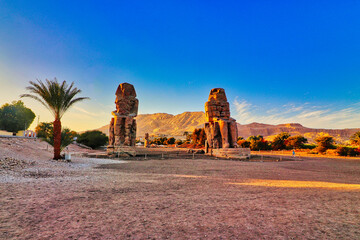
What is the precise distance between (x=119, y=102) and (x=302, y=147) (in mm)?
29008

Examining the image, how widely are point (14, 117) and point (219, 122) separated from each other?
43992 millimetres

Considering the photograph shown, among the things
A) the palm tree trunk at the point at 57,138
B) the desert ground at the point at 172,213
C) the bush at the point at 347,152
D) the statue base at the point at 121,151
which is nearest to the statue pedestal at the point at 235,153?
the statue base at the point at 121,151

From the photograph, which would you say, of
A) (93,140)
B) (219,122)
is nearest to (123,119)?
(219,122)

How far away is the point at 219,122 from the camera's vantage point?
17766 millimetres

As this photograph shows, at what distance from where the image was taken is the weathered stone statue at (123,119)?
1745 centimetres

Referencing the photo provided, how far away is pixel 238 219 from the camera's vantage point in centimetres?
286

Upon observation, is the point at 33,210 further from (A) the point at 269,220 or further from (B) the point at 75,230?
(A) the point at 269,220

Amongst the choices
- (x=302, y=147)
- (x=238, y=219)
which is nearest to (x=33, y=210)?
(x=238, y=219)

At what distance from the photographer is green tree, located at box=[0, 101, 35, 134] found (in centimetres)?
3900

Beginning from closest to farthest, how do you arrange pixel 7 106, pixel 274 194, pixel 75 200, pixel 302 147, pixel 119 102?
1. pixel 75 200
2. pixel 274 194
3. pixel 119 102
4. pixel 302 147
5. pixel 7 106

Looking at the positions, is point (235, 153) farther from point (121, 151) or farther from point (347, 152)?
point (347, 152)

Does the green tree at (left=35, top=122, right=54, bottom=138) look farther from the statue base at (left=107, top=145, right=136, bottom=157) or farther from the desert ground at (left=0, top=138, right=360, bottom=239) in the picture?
the desert ground at (left=0, top=138, right=360, bottom=239)

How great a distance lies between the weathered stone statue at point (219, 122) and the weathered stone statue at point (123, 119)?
7502 mm

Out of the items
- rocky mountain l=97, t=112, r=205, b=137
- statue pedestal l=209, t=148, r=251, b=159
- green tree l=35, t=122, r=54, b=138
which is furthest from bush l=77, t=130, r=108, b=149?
rocky mountain l=97, t=112, r=205, b=137
